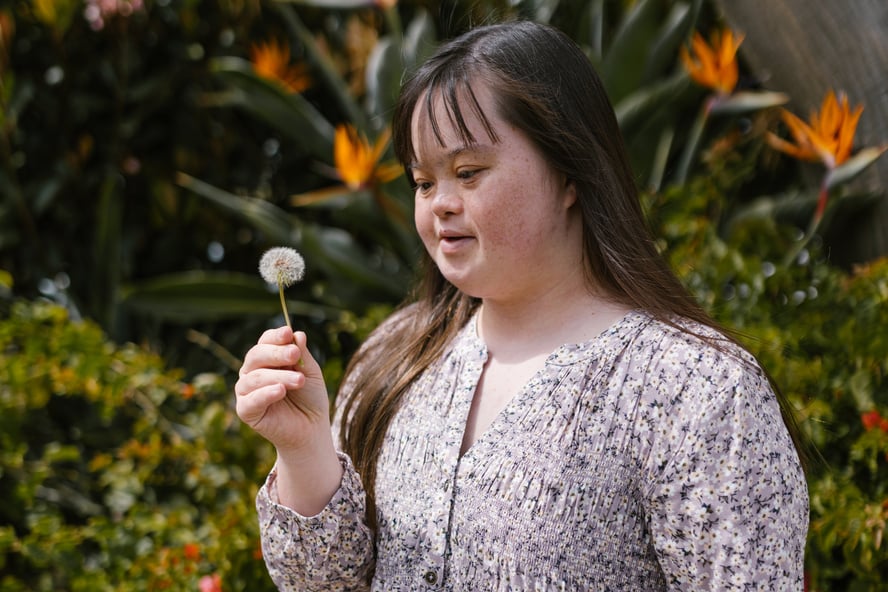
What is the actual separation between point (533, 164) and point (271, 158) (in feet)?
7.79

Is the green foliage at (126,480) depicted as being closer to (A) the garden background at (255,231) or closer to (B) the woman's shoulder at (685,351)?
(A) the garden background at (255,231)

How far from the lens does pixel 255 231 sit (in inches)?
133

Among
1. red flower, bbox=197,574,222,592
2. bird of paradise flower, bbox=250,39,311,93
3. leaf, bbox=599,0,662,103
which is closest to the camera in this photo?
red flower, bbox=197,574,222,592

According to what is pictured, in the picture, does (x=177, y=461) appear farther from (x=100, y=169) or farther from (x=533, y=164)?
(x=533, y=164)

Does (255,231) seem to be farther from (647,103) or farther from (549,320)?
(549,320)

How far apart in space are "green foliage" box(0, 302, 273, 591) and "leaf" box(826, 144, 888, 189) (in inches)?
56.0

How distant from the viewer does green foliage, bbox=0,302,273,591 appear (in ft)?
7.14

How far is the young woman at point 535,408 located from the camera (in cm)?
113

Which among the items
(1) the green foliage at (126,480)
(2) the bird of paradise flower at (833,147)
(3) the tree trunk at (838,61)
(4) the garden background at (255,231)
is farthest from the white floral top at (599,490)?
(3) the tree trunk at (838,61)

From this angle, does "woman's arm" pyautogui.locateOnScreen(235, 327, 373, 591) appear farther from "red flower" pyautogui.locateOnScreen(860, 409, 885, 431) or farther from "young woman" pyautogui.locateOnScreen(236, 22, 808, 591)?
"red flower" pyautogui.locateOnScreen(860, 409, 885, 431)

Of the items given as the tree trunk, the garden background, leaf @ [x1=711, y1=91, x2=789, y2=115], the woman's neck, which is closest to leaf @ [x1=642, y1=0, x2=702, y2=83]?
the garden background

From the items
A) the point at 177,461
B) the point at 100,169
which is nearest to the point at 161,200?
the point at 100,169

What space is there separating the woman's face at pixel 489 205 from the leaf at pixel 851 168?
3.63 feet

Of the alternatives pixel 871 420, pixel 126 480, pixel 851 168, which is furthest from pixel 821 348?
pixel 126 480
